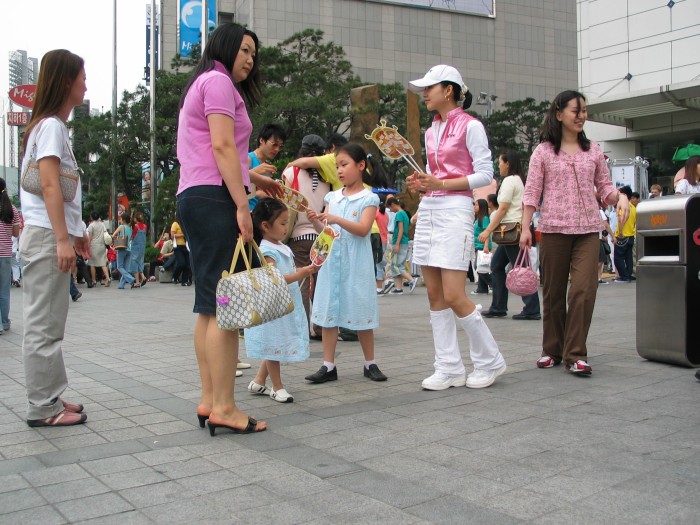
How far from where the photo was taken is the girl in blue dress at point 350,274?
5.23 metres

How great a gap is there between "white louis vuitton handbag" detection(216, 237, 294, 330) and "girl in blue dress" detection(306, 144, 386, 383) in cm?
155

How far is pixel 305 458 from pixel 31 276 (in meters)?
Answer: 1.85

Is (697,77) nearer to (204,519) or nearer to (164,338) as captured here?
(164,338)

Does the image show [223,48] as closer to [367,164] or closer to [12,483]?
[367,164]

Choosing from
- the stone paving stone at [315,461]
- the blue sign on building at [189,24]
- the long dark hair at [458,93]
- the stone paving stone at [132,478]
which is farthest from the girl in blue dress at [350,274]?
the blue sign on building at [189,24]

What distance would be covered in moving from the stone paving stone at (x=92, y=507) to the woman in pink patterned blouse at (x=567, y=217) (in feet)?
11.2

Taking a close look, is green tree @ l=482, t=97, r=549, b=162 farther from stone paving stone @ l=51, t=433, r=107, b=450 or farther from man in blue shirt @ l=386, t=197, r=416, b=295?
stone paving stone @ l=51, t=433, r=107, b=450

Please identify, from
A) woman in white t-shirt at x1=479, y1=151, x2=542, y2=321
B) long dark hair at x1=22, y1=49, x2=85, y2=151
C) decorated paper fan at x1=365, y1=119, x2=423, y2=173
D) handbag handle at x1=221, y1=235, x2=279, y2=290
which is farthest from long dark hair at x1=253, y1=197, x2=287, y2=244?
woman in white t-shirt at x1=479, y1=151, x2=542, y2=321

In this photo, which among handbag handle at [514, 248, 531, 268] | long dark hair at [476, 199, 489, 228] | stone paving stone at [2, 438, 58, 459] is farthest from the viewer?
long dark hair at [476, 199, 489, 228]

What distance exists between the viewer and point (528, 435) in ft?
12.0

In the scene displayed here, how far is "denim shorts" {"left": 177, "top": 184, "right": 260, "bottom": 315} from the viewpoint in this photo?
3.74 metres

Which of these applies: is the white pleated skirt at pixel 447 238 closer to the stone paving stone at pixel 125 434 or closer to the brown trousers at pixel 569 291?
the brown trousers at pixel 569 291

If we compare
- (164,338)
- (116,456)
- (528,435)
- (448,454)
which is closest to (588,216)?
(528,435)

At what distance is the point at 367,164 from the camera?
18.0 ft
